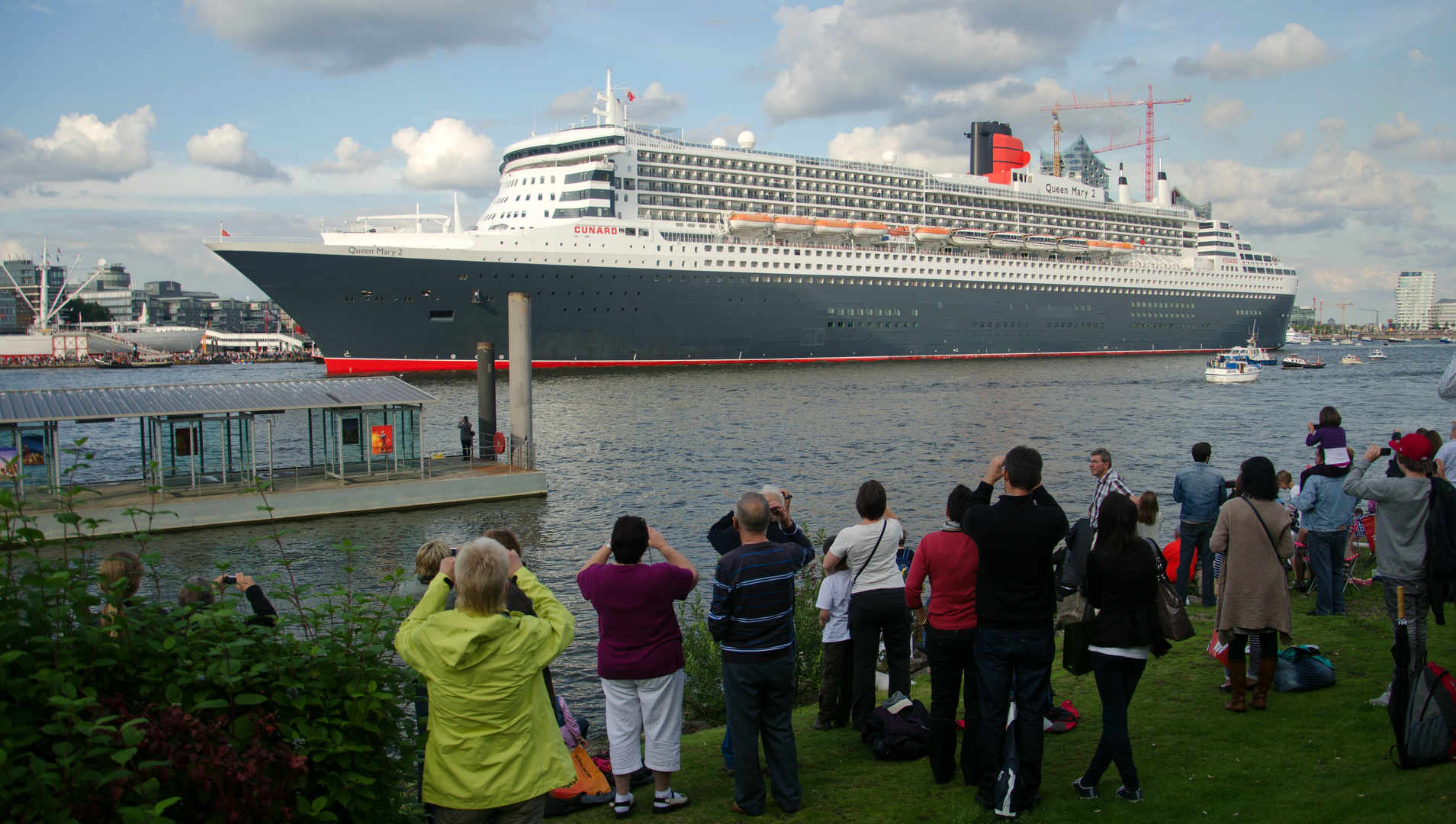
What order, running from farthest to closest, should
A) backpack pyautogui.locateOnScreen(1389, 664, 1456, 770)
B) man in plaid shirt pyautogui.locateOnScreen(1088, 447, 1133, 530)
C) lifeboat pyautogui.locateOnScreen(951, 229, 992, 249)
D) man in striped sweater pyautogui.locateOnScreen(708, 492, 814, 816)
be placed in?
1. lifeboat pyautogui.locateOnScreen(951, 229, 992, 249)
2. man in plaid shirt pyautogui.locateOnScreen(1088, 447, 1133, 530)
3. man in striped sweater pyautogui.locateOnScreen(708, 492, 814, 816)
4. backpack pyautogui.locateOnScreen(1389, 664, 1456, 770)

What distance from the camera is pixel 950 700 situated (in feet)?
14.9

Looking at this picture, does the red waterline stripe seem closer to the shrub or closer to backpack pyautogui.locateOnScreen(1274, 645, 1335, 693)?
backpack pyautogui.locateOnScreen(1274, 645, 1335, 693)

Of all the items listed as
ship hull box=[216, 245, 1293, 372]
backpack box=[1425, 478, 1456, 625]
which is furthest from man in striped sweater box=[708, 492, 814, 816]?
ship hull box=[216, 245, 1293, 372]

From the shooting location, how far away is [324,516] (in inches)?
627

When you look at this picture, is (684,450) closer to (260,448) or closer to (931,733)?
(260,448)

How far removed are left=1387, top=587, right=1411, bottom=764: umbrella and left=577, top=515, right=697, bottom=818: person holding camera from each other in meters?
3.52

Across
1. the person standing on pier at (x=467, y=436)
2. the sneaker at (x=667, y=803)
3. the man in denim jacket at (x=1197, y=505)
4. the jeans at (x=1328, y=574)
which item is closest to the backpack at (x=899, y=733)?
the sneaker at (x=667, y=803)

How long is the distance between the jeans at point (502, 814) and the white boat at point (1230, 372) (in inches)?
2052

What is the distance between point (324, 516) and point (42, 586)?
14267 mm

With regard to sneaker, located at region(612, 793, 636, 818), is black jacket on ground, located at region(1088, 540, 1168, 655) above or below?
above

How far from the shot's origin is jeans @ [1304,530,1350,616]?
7465 millimetres

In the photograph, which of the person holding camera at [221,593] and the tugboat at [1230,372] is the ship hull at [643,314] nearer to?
the tugboat at [1230,372]

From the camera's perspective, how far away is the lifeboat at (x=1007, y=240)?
65.1 metres

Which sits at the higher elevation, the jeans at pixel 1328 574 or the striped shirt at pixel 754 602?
the striped shirt at pixel 754 602
